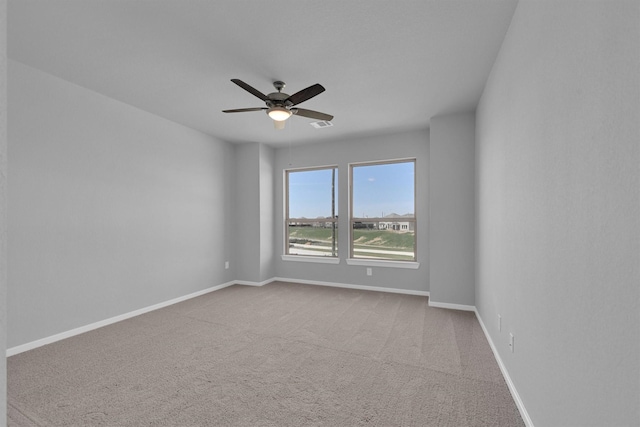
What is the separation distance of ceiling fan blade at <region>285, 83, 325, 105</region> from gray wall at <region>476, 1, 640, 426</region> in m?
1.43

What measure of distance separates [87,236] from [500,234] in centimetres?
415

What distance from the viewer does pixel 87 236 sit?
3254 mm

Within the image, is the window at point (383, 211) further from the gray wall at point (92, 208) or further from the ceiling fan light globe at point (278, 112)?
the gray wall at point (92, 208)

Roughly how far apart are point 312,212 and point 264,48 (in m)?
3.50

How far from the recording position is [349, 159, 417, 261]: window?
494 centimetres

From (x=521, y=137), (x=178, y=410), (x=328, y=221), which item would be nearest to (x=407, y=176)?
(x=328, y=221)

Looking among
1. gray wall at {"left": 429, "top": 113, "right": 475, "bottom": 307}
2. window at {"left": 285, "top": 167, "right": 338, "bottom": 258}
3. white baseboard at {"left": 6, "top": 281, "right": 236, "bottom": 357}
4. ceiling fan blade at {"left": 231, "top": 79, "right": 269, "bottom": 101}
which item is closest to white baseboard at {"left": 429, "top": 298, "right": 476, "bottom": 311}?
gray wall at {"left": 429, "top": 113, "right": 475, "bottom": 307}

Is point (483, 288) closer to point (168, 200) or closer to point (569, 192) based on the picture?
point (569, 192)

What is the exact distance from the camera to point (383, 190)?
16.8ft

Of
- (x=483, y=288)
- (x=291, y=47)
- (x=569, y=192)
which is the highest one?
(x=291, y=47)

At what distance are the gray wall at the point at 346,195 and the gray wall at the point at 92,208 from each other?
1.48m

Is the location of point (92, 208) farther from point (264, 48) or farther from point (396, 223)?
point (396, 223)

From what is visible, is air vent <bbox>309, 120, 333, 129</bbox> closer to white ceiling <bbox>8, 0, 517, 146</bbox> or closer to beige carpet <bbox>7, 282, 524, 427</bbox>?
white ceiling <bbox>8, 0, 517, 146</bbox>

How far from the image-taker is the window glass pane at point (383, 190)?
4.95 meters
